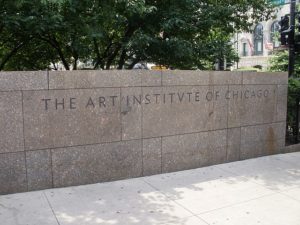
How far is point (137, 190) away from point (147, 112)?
4.72 feet

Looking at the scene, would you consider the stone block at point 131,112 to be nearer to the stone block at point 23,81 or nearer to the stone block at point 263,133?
the stone block at point 23,81

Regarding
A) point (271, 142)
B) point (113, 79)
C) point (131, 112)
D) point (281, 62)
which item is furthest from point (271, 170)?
point (281, 62)

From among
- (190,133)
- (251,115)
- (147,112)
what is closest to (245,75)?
(251,115)

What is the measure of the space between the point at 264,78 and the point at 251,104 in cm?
70

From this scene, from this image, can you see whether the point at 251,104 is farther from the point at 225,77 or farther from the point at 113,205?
the point at 113,205

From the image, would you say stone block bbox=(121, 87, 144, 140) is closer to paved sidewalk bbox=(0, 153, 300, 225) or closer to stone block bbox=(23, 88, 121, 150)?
stone block bbox=(23, 88, 121, 150)

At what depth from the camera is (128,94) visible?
622cm

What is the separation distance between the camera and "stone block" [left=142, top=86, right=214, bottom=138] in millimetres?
6504

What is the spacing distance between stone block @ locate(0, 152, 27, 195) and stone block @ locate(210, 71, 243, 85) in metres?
3.92

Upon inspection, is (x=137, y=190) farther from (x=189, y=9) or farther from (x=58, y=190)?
(x=189, y=9)

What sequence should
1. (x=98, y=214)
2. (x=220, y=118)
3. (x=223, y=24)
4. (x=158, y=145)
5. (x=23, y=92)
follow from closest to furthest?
1. (x=98, y=214)
2. (x=23, y=92)
3. (x=158, y=145)
4. (x=220, y=118)
5. (x=223, y=24)

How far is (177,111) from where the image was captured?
6.80 metres

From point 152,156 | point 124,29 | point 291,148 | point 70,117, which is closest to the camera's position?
point 70,117

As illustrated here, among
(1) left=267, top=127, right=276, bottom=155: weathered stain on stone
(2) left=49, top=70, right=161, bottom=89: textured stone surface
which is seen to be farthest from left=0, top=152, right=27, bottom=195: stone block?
(1) left=267, top=127, right=276, bottom=155: weathered stain on stone
